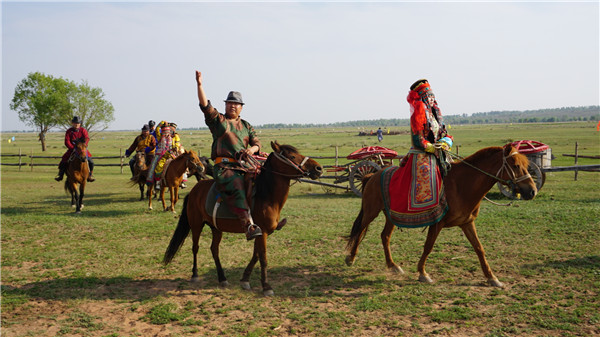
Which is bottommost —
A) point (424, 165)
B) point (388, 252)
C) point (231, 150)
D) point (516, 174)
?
point (388, 252)

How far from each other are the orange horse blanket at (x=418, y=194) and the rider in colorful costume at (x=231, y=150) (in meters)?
2.27

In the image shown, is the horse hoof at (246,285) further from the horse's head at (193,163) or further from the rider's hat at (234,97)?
the horse's head at (193,163)

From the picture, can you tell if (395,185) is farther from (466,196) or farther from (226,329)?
(226,329)

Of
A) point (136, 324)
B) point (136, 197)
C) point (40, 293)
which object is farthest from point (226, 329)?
point (136, 197)

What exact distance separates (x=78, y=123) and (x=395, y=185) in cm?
1097

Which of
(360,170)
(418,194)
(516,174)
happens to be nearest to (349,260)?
(418,194)

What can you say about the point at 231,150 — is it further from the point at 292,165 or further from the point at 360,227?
the point at 360,227

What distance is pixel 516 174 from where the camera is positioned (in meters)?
6.16

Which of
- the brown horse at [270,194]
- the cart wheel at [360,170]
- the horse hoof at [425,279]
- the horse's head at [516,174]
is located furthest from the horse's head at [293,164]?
the cart wheel at [360,170]

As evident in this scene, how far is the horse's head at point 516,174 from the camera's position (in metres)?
6.10

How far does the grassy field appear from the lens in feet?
16.9

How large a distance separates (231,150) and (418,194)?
2.95m

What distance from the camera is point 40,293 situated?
20.7 ft

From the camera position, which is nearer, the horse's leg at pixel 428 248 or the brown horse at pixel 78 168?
the horse's leg at pixel 428 248
